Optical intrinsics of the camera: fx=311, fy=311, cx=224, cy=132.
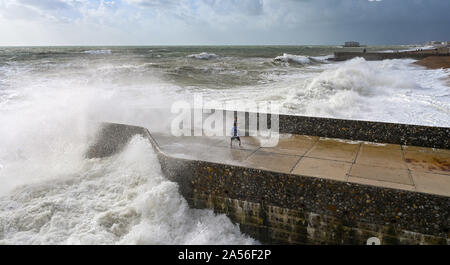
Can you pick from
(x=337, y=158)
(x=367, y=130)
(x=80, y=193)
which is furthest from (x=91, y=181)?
(x=367, y=130)

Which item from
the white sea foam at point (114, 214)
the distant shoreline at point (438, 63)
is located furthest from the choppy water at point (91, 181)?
the distant shoreline at point (438, 63)

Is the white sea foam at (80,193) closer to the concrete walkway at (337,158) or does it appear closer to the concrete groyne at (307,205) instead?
the concrete groyne at (307,205)

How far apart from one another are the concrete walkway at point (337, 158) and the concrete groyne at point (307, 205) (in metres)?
0.40

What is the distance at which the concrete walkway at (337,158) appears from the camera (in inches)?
204

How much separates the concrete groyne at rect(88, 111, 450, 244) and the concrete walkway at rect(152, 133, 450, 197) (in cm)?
40

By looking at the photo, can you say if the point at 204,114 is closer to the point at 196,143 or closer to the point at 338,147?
the point at 196,143

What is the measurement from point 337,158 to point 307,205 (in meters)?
1.73

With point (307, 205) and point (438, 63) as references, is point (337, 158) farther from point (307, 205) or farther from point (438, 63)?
point (438, 63)

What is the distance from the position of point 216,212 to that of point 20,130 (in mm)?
6569

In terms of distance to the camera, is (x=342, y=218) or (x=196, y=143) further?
(x=196, y=143)

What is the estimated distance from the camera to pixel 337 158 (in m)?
6.16
